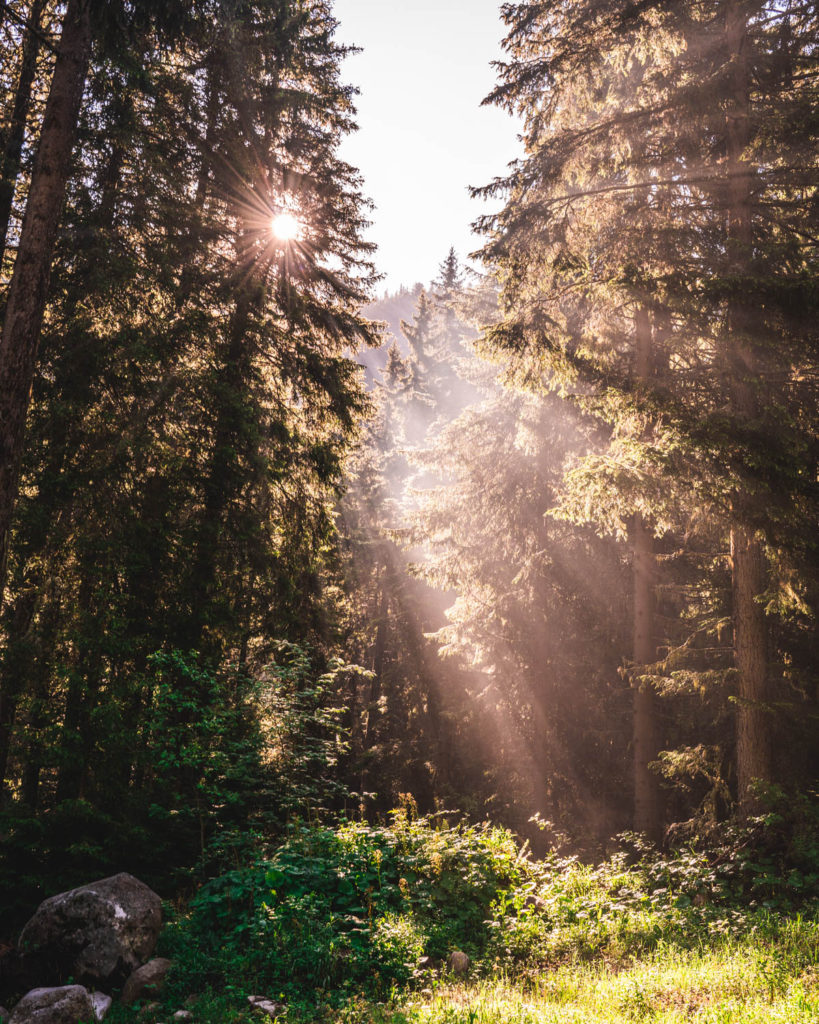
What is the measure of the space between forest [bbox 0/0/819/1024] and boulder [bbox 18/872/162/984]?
9cm

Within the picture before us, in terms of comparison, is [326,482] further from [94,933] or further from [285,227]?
[94,933]

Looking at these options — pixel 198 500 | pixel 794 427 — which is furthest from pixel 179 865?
pixel 794 427

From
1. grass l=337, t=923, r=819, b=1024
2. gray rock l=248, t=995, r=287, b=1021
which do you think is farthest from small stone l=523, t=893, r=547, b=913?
gray rock l=248, t=995, r=287, b=1021

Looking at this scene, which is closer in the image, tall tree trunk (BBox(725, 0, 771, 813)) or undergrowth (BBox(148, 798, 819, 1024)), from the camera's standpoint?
undergrowth (BBox(148, 798, 819, 1024))

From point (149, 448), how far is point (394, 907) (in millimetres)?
7237

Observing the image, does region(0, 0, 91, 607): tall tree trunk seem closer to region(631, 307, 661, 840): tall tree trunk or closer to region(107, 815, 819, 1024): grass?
region(107, 815, 819, 1024): grass

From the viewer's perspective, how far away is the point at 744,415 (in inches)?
318

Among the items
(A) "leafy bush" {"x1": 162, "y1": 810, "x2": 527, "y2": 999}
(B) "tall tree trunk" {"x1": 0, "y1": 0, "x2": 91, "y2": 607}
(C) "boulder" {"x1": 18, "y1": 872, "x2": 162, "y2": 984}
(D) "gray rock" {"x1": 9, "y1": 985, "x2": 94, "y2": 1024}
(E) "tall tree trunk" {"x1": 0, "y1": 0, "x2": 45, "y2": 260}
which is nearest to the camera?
(D) "gray rock" {"x1": 9, "y1": 985, "x2": 94, "y2": 1024}

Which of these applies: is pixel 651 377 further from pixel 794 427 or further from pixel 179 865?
pixel 179 865

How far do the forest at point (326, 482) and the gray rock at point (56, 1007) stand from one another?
0.19 ft

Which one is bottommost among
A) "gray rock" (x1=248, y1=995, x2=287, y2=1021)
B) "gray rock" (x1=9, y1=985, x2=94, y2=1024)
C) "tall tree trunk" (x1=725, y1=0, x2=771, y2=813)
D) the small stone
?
"gray rock" (x1=9, y1=985, x2=94, y2=1024)

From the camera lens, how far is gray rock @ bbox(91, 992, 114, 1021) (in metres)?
5.63

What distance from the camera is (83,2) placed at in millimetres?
8023

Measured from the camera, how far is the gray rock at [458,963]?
6.07 metres
